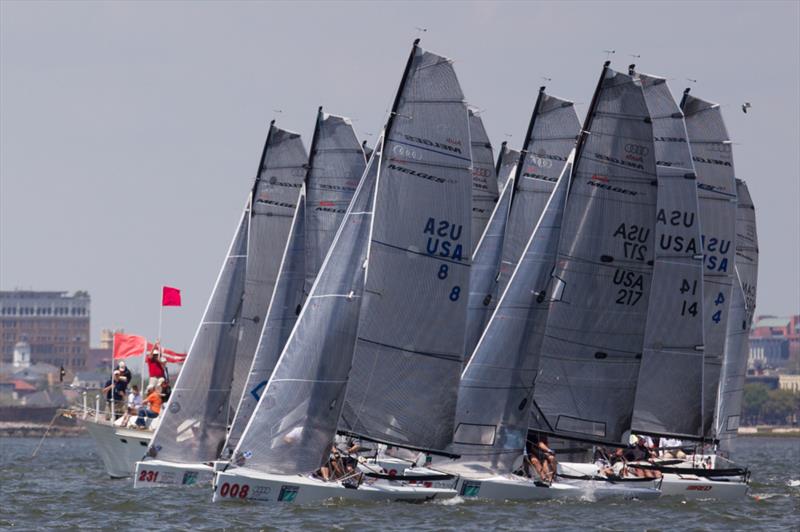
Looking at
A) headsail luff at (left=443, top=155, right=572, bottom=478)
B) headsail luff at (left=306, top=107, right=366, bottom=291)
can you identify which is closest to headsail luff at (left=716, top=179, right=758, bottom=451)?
headsail luff at (left=306, top=107, right=366, bottom=291)

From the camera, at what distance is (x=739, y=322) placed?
5522 centimetres

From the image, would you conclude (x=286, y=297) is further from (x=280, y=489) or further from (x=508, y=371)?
(x=280, y=489)

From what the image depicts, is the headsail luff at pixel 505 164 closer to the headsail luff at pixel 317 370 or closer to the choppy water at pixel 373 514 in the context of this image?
the choppy water at pixel 373 514

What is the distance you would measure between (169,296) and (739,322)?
17080 mm

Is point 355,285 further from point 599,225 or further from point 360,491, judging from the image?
point 599,225

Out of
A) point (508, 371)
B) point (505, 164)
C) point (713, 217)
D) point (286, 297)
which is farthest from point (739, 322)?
point (286, 297)

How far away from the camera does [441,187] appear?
129ft

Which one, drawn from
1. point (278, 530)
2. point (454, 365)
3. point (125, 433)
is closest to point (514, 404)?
point (454, 365)

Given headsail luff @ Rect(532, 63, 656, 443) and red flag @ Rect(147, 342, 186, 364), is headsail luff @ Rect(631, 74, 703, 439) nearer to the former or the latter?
headsail luff @ Rect(532, 63, 656, 443)

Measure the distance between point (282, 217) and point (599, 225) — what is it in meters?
10.7

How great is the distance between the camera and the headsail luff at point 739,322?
5450 cm

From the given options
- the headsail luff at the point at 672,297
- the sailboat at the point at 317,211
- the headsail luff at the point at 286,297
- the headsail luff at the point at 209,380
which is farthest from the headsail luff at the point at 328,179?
the headsail luff at the point at 672,297

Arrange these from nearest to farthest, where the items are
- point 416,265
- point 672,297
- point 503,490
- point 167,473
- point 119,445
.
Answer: point 416,265 < point 503,490 < point 672,297 < point 167,473 < point 119,445

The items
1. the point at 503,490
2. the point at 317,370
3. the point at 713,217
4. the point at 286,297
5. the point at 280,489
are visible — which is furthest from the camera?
the point at 713,217
